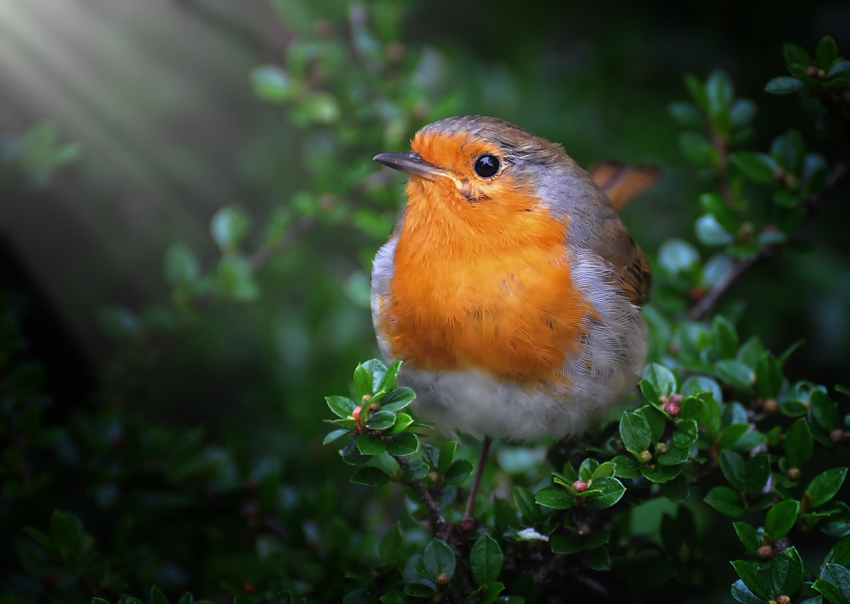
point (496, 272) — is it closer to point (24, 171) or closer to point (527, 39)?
point (24, 171)

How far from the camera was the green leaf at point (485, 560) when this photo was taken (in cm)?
130

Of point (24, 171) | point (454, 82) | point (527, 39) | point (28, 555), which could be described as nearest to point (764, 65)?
point (527, 39)

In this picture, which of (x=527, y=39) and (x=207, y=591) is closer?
(x=207, y=591)

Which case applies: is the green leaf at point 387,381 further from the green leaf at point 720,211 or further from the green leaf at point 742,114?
the green leaf at point 742,114

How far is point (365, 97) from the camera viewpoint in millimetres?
2305

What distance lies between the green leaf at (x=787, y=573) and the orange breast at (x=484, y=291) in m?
0.54

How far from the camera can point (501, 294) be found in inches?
61.4

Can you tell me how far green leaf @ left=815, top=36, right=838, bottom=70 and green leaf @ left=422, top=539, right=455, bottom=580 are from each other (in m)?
1.14

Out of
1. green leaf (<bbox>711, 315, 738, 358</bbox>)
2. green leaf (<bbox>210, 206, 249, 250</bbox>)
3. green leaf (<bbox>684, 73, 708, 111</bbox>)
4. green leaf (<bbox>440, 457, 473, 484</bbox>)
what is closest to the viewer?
green leaf (<bbox>440, 457, 473, 484</bbox>)

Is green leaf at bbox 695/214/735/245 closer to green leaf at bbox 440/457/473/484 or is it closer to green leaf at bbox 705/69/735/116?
green leaf at bbox 705/69/735/116

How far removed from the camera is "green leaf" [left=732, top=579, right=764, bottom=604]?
4.03 feet

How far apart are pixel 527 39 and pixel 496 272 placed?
5.69 ft

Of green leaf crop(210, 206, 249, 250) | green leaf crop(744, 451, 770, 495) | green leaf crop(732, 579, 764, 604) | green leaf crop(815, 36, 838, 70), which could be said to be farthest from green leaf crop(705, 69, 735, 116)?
green leaf crop(210, 206, 249, 250)

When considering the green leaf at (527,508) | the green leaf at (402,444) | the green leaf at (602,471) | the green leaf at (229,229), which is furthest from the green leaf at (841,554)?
the green leaf at (229,229)
